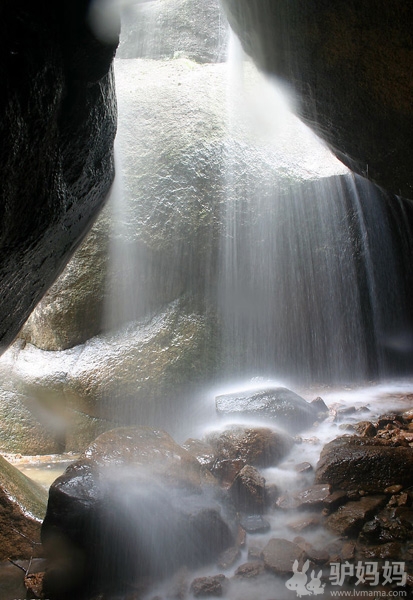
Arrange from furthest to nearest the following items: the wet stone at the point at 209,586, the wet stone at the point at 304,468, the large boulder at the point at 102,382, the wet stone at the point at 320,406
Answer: the large boulder at the point at 102,382
the wet stone at the point at 320,406
the wet stone at the point at 304,468
the wet stone at the point at 209,586

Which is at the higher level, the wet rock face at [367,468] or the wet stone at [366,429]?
the wet stone at [366,429]

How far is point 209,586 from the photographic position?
2904 millimetres

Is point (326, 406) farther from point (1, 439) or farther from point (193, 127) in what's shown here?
point (193, 127)

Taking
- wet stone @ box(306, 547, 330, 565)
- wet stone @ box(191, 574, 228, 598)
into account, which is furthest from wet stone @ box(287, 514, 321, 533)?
wet stone @ box(191, 574, 228, 598)

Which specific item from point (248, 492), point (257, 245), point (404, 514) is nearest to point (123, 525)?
point (248, 492)

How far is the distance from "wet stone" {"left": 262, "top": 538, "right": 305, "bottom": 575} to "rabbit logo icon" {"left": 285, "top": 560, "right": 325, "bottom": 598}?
54 millimetres

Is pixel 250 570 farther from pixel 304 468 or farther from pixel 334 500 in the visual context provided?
pixel 304 468

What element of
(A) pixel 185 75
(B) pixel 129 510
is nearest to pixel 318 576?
(B) pixel 129 510

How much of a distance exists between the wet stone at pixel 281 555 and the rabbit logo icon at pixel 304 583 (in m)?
0.05

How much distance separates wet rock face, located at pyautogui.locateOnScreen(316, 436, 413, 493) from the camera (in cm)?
363

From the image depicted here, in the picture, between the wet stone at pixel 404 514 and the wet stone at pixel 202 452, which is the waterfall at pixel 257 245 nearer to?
the wet stone at pixel 202 452

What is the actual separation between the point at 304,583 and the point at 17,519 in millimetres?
2369

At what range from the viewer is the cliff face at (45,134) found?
6.11 feet

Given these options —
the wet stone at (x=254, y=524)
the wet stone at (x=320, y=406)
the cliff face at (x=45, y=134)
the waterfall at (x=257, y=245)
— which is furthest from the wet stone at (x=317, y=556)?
the waterfall at (x=257, y=245)
